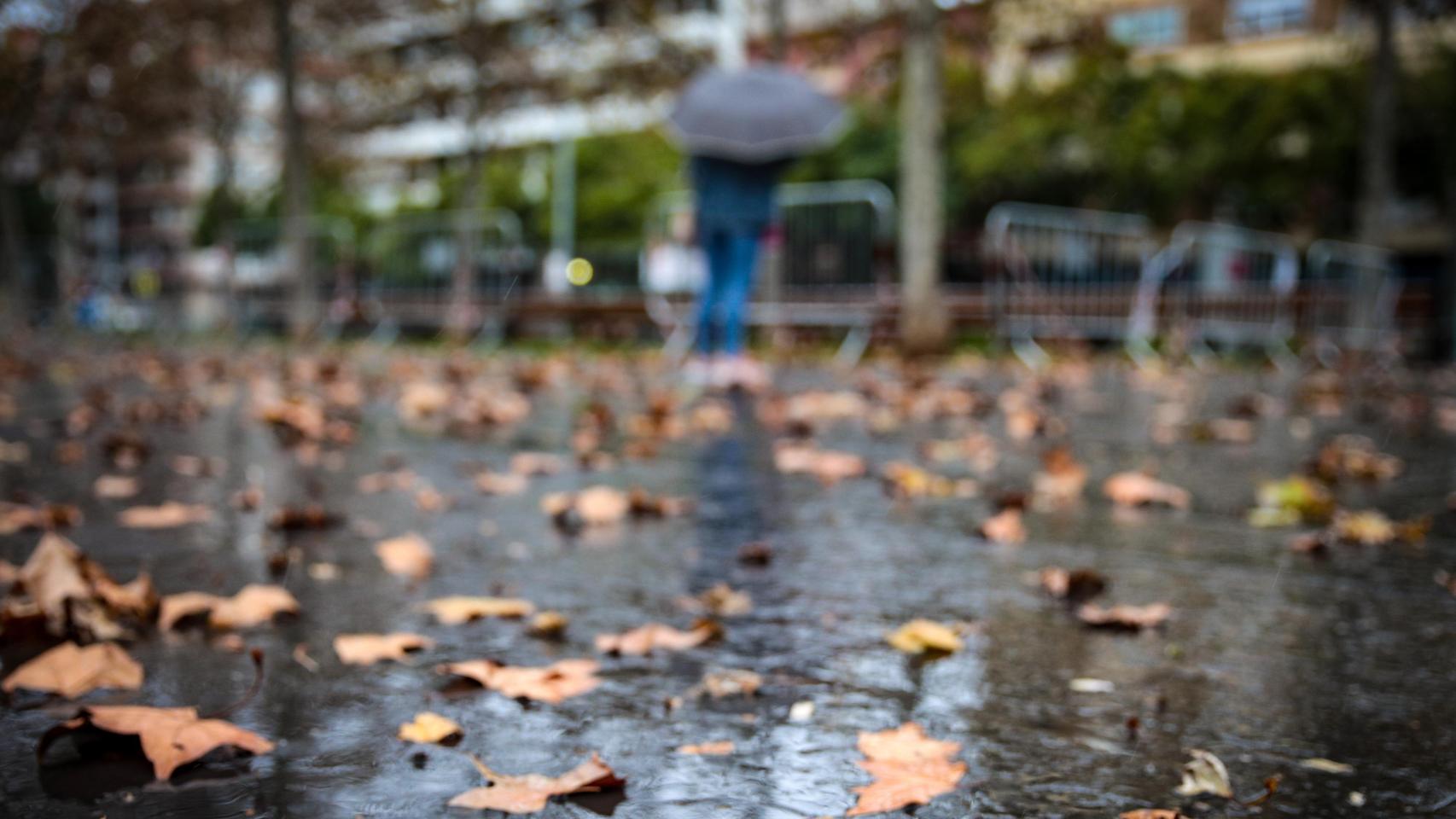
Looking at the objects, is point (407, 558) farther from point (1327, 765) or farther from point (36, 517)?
point (1327, 765)

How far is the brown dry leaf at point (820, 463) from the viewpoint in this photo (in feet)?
13.0

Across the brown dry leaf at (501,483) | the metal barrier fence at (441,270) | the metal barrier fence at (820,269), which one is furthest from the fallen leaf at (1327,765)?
the metal barrier fence at (441,270)

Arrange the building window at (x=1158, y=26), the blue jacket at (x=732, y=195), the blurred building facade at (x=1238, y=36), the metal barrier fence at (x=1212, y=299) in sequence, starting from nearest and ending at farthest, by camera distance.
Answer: the blue jacket at (x=732, y=195) < the metal barrier fence at (x=1212, y=299) < the blurred building facade at (x=1238, y=36) < the building window at (x=1158, y=26)

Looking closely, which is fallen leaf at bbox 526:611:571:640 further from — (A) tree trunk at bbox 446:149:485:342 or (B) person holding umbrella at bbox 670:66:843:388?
(A) tree trunk at bbox 446:149:485:342

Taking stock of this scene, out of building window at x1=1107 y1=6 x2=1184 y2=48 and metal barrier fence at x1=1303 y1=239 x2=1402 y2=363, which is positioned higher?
building window at x1=1107 y1=6 x2=1184 y2=48

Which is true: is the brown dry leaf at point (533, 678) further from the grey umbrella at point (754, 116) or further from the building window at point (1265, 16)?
the building window at point (1265, 16)

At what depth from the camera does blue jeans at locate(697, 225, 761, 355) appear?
7.75 m

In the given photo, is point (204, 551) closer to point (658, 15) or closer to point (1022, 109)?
point (658, 15)

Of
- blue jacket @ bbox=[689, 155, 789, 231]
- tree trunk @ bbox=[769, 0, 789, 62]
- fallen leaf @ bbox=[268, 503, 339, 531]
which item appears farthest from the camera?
tree trunk @ bbox=[769, 0, 789, 62]

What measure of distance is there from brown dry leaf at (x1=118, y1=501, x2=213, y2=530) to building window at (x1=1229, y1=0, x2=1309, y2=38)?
33.8 meters

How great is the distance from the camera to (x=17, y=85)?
28.1ft

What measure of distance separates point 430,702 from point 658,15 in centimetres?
1451

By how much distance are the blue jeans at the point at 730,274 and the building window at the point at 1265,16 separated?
94.9 feet

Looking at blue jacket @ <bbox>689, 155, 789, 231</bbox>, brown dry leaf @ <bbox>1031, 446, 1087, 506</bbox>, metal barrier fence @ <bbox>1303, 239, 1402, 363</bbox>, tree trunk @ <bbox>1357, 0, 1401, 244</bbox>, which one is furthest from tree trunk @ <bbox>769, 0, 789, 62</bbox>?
brown dry leaf @ <bbox>1031, 446, 1087, 506</bbox>
